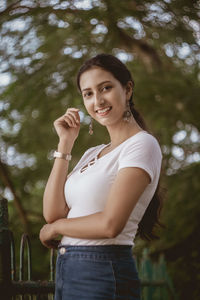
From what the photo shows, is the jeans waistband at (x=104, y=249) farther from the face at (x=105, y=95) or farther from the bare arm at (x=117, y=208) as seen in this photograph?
the face at (x=105, y=95)

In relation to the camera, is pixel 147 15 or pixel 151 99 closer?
pixel 147 15

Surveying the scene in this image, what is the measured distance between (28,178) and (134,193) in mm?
3412

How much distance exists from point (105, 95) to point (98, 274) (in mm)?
773

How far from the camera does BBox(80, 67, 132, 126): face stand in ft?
6.07

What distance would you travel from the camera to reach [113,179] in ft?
5.35

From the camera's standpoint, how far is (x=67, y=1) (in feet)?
12.4

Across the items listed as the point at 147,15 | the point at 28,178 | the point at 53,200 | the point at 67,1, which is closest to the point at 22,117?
the point at 28,178

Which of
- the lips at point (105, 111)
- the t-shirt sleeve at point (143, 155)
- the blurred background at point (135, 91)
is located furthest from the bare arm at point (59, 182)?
the blurred background at point (135, 91)

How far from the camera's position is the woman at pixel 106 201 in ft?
4.98

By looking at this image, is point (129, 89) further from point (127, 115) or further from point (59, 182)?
point (59, 182)

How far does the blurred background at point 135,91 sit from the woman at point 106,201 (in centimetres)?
200

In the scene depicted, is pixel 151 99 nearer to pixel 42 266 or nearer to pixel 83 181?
pixel 42 266

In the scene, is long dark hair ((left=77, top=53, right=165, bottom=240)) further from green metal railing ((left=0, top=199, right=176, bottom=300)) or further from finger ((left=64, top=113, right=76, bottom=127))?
green metal railing ((left=0, top=199, right=176, bottom=300))

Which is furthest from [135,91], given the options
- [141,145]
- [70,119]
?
[141,145]
